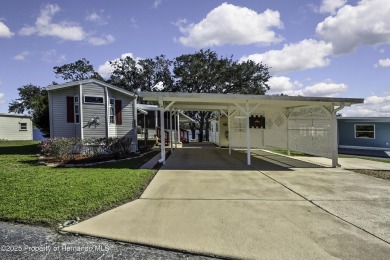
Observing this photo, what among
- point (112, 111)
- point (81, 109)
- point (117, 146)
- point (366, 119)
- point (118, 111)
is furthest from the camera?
point (366, 119)

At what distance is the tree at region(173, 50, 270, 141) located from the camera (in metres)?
38.8

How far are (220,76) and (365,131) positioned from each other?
20.1 meters

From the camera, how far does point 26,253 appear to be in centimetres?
378

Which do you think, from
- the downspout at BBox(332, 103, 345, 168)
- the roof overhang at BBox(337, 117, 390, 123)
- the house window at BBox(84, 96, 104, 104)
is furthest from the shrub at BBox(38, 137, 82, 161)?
the roof overhang at BBox(337, 117, 390, 123)

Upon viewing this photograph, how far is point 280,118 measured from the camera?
16984 mm

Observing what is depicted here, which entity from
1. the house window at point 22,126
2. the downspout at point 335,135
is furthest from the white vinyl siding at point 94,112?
the house window at point 22,126

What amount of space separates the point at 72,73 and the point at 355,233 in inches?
1887

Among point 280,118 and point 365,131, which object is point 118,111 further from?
point 365,131

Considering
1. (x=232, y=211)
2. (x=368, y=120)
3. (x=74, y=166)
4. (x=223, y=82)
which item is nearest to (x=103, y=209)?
(x=232, y=211)

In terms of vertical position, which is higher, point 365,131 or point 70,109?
point 70,109

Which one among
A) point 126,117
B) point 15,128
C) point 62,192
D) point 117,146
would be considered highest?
point 126,117

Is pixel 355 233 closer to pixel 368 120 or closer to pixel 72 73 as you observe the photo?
pixel 368 120

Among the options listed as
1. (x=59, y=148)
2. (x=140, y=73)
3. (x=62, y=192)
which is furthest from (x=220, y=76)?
(x=62, y=192)

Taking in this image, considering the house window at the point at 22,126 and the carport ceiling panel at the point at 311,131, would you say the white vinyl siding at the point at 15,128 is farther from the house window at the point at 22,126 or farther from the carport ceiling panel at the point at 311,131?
the carport ceiling panel at the point at 311,131
